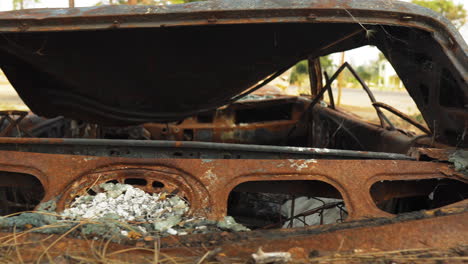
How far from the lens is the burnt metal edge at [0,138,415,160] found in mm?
2080

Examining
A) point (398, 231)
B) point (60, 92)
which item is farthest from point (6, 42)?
point (398, 231)

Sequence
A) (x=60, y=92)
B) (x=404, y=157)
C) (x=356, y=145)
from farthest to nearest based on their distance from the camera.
→ (x=356, y=145) < (x=60, y=92) < (x=404, y=157)

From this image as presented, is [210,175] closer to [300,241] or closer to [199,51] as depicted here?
[300,241]

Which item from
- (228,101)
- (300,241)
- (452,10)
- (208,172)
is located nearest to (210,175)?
(208,172)

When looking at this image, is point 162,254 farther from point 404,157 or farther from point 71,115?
point 71,115

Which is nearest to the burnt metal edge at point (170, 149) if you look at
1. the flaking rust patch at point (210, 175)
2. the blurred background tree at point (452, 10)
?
the flaking rust patch at point (210, 175)

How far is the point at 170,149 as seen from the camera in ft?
7.03

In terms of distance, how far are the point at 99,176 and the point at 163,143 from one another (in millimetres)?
430

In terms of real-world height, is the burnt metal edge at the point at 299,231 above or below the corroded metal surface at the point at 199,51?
below

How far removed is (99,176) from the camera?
1753 millimetres

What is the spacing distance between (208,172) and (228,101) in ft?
5.12

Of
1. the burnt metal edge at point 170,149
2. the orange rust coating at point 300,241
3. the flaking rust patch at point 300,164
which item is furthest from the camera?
the burnt metal edge at point 170,149

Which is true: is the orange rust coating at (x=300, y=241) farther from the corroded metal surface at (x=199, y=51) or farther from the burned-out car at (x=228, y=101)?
the corroded metal surface at (x=199, y=51)

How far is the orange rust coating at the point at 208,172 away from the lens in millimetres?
1674
